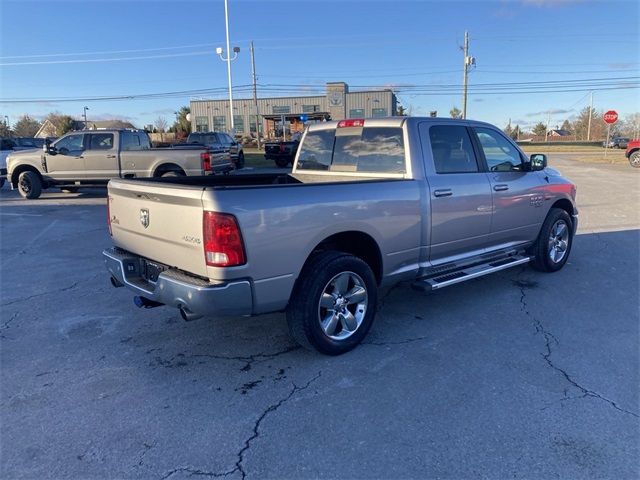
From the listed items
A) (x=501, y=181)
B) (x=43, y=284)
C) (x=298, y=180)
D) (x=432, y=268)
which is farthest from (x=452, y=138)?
(x=43, y=284)

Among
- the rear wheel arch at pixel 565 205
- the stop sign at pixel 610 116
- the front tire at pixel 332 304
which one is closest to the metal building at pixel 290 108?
the stop sign at pixel 610 116

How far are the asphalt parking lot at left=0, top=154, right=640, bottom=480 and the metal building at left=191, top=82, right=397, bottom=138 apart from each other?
157 feet

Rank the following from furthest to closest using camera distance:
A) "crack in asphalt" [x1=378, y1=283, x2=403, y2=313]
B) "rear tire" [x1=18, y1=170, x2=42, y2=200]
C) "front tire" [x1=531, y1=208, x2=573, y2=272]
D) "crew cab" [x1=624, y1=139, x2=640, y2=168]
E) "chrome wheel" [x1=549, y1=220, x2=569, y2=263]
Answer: "crew cab" [x1=624, y1=139, x2=640, y2=168]
"rear tire" [x1=18, y1=170, x2=42, y2=200]
"chrome wheel" [x1=549, y1=220, x2=569, y2=263]
"front tire" [x1=531, y1=208, x2=573, y2=272]
"crack in asphalt" [x1=378, y1=283, x2=403, y2=313]

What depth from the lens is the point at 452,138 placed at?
4805mm

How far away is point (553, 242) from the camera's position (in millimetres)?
6098

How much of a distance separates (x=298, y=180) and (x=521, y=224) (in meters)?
2.68

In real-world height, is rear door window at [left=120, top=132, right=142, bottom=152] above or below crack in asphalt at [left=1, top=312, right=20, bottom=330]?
above

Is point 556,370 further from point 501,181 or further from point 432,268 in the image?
point 501,181

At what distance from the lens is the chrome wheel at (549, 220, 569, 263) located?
606cm

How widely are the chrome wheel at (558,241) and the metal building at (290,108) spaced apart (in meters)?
46.8

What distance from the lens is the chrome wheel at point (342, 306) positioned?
3766 mm

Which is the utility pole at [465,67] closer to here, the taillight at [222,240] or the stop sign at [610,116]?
the stop sign at [610,116]

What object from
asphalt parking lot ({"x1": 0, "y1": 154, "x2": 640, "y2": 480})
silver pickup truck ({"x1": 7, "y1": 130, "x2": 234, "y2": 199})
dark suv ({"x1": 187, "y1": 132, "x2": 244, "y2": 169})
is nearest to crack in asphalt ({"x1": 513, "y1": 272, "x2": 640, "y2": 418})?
asphalt parking lot ({"x1": 0, "y1": 154, "x2": 640, "y2": 480})

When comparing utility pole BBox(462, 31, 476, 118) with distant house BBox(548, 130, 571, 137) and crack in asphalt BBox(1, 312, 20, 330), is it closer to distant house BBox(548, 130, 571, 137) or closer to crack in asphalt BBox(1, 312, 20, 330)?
crack in asphalt BBox(1, 312, 20, 330)
